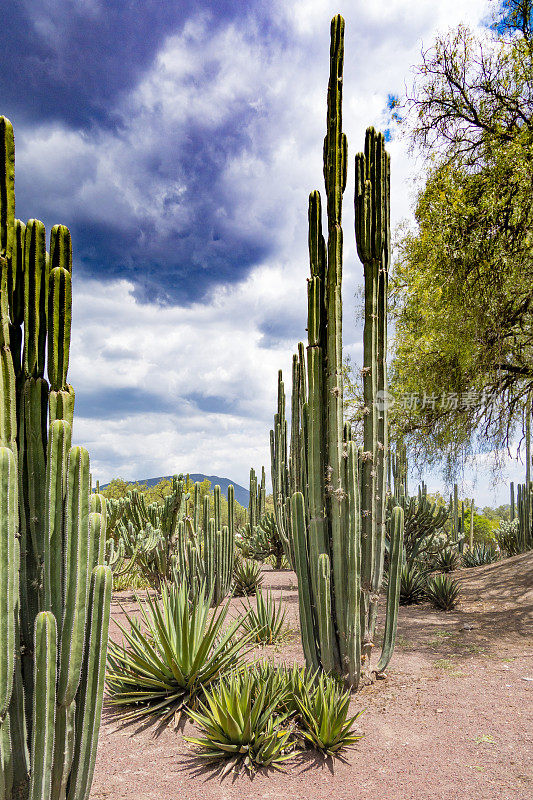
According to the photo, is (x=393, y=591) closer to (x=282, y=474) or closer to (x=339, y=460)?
(x=339, y=460)

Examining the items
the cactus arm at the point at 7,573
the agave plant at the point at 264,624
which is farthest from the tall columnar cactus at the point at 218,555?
the cactus arm at the point at 7,573

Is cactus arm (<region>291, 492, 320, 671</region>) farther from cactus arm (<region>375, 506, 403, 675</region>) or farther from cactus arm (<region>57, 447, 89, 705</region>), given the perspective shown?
cactus arm (<region>57, 447, 89, 705</region>)

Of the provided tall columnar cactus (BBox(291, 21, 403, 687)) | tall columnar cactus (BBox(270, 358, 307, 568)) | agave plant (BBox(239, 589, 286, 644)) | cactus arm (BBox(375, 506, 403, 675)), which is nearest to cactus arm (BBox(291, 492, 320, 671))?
tall columnar cactus (BBox(291, 21, 403, 687))

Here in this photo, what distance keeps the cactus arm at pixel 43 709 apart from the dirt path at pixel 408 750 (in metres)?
1.41

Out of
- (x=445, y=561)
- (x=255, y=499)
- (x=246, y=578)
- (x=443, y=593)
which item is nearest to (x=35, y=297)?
(x=246, y=578)

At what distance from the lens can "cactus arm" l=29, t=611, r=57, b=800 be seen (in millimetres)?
2354

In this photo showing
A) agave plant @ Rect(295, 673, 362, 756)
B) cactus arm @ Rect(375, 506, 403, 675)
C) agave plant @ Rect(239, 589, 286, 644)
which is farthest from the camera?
agave plant @ Rect(239, 589, 286, 644)

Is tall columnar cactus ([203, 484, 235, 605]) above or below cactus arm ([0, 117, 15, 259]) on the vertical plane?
below

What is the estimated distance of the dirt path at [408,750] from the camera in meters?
3.58

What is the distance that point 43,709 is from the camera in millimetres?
2385

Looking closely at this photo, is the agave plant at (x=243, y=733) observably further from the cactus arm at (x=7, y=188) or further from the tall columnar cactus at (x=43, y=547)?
the cactus arm at (x=7, y=188)

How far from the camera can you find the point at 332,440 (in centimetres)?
496

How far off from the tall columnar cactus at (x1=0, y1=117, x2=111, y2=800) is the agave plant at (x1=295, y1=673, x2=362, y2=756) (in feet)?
6.40

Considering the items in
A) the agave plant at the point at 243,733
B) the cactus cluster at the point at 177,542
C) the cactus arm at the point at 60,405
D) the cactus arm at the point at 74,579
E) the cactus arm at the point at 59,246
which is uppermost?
the cactus arm at the point at 59,246
